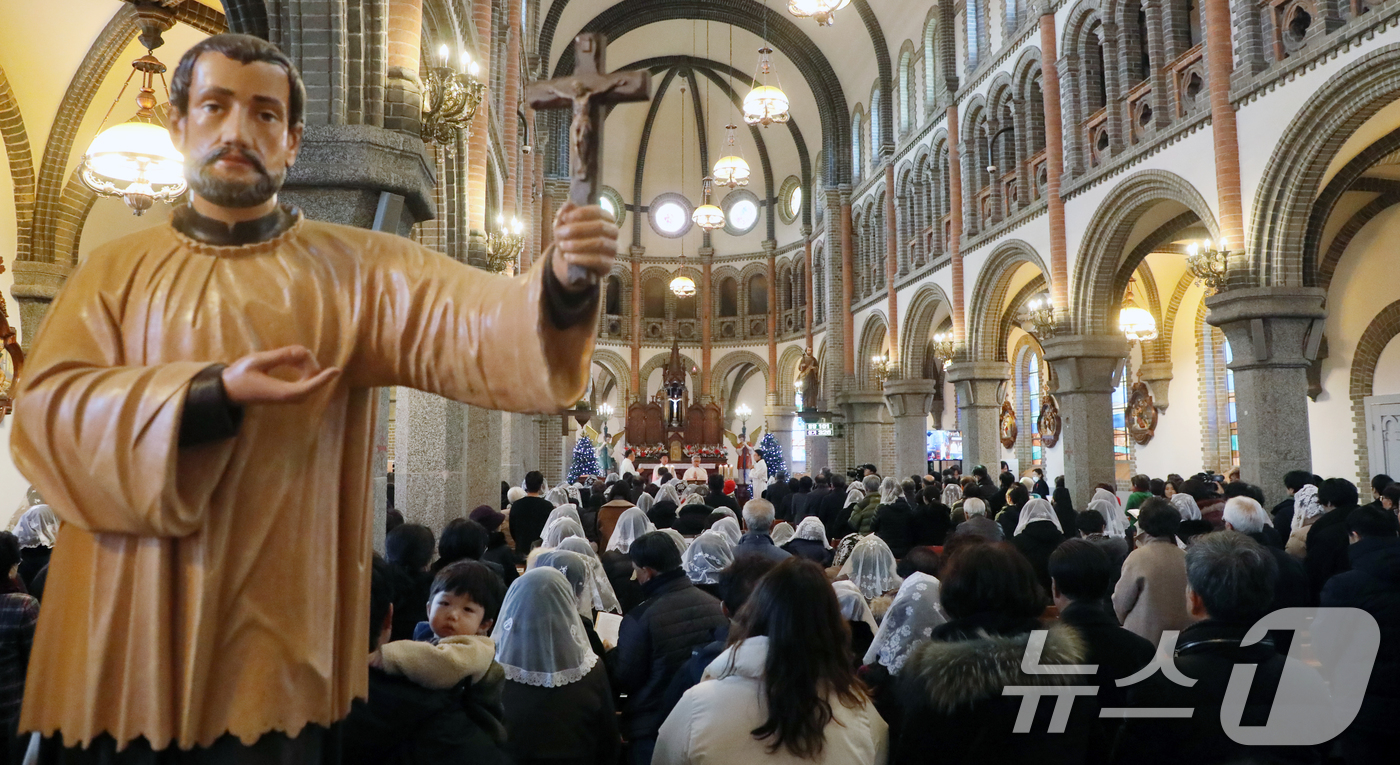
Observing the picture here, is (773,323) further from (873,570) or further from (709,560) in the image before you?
(709,560)

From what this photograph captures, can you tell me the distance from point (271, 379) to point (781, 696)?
147cm

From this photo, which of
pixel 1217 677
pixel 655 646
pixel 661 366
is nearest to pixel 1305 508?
pixel 1217 677

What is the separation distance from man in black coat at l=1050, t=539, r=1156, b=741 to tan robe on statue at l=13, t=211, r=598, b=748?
2270 millimetres

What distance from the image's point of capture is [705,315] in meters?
32.0

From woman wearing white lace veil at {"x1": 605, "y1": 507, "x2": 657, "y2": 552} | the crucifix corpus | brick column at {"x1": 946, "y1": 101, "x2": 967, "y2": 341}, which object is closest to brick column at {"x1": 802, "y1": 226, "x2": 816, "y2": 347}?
brick column at {"x1": 946, "y1": 101, "x2": 967, "y2": 341}

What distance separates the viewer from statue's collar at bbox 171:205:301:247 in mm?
1538

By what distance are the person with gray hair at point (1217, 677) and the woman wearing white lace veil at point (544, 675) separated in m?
1.65

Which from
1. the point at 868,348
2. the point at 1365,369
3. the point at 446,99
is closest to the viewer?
the point at 446,99

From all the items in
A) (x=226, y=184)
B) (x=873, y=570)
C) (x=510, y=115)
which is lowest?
(x=873, y=570)

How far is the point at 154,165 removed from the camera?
560cm

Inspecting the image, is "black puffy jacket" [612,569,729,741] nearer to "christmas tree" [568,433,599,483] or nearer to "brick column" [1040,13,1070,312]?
"brick column" [1040,13,1070,312]

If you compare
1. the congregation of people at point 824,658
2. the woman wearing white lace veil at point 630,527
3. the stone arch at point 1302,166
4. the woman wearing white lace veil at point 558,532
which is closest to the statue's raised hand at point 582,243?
the congregation of people at point 824,658

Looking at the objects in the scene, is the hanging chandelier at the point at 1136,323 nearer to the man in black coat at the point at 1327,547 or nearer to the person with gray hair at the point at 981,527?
the person with gray hair at the point at 981,527

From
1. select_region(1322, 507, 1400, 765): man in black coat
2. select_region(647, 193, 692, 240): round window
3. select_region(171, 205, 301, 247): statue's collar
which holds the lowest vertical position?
select_region(1322, 507, 1400, 765): man in black coat
